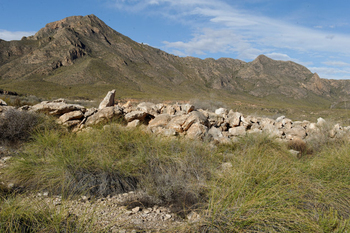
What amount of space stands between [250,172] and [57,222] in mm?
2818

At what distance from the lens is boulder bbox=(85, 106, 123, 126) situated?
26.8ft

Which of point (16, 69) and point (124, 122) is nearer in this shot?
point (124, 122)

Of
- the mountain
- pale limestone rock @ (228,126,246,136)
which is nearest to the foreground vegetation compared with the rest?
pale limestone rock @ (228,126,246,136)

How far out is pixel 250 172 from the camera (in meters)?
3.44

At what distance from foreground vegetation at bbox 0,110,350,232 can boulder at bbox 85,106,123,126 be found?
219 centimetres

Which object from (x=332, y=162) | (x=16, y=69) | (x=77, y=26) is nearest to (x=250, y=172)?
(x=332, y=162)

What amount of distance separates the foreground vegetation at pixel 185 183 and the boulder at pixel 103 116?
2194 millimetres

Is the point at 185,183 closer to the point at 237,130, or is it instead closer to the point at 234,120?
the point at 237,130

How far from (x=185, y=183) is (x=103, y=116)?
5.35 metres

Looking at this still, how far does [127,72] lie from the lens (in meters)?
85.7

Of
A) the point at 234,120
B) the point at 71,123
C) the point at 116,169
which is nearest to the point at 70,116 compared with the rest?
the point at 71,123

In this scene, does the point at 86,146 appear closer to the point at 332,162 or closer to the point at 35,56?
the point at 332,162

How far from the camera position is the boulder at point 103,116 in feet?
26.8

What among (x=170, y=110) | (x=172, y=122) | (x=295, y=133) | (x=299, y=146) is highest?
(x=170, y=110)
